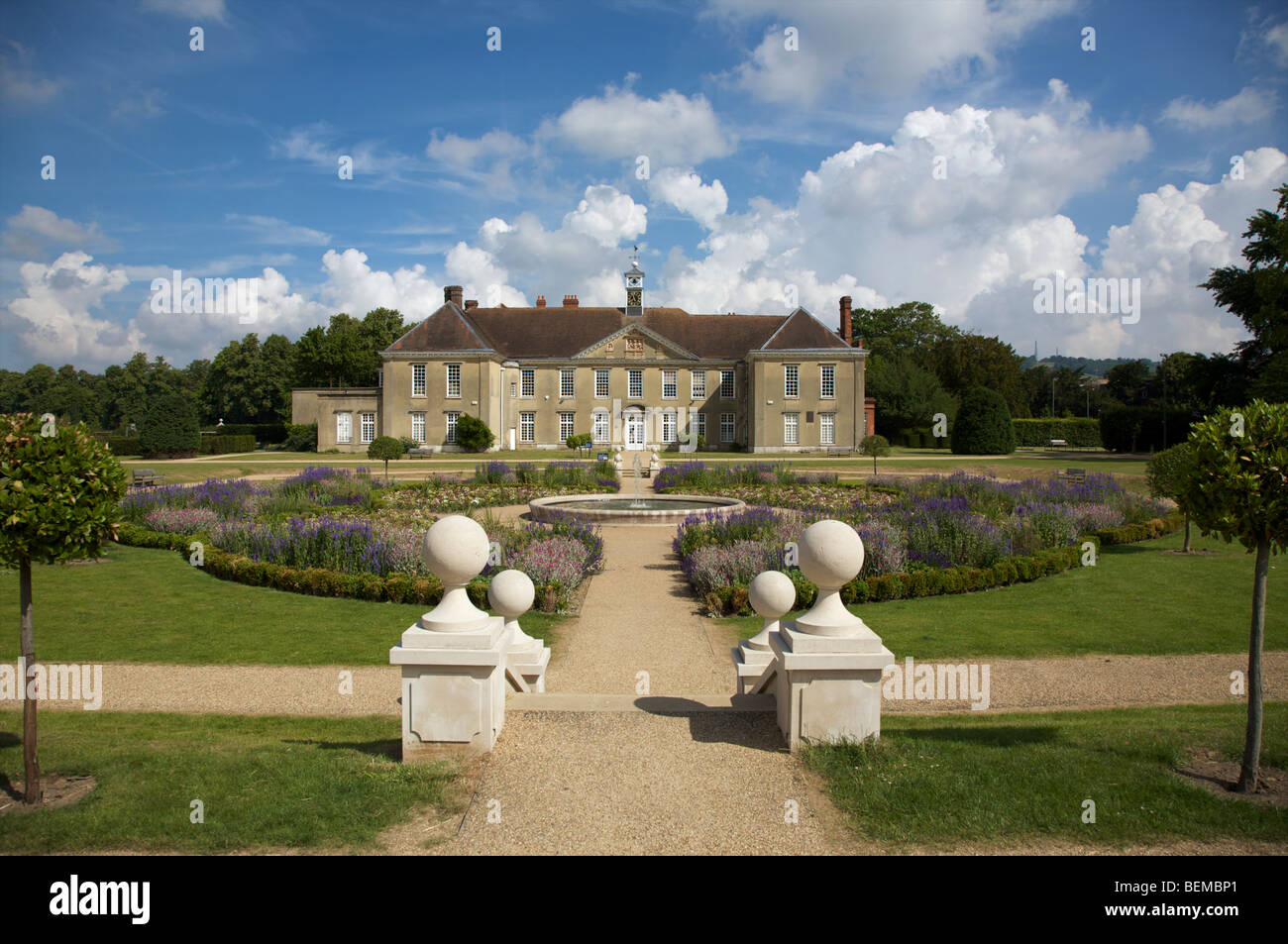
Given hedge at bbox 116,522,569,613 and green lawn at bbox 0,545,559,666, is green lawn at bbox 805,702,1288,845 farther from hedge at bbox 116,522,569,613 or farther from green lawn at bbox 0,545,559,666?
Answer: hedge at bbox 116,522,569,613

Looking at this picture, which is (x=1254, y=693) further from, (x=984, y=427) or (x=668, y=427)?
(x=668, y=427)

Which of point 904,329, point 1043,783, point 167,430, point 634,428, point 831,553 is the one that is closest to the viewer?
point 1043,783

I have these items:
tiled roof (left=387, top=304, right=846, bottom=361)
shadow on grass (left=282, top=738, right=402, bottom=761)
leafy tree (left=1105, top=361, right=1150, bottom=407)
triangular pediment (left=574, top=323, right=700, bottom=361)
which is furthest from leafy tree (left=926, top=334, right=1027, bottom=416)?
shadow on grass (left=282, top=738, right=402, bottom=761)

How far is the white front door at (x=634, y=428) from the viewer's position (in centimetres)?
5000

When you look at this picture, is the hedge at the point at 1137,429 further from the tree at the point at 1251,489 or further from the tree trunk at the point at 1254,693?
the tree trunk at the point at 1254,693

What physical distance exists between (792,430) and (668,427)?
8008 mm

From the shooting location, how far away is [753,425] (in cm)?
4738

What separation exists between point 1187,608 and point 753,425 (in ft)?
125

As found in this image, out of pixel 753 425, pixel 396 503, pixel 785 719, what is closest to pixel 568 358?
pixel 753 425

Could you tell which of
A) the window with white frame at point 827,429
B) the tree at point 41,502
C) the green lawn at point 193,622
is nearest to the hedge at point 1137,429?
the window with white frame at point 827,429

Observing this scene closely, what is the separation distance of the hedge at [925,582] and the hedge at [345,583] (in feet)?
Answer: 7.36

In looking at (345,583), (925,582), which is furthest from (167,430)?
(925,582)

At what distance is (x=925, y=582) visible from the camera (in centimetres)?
1015
